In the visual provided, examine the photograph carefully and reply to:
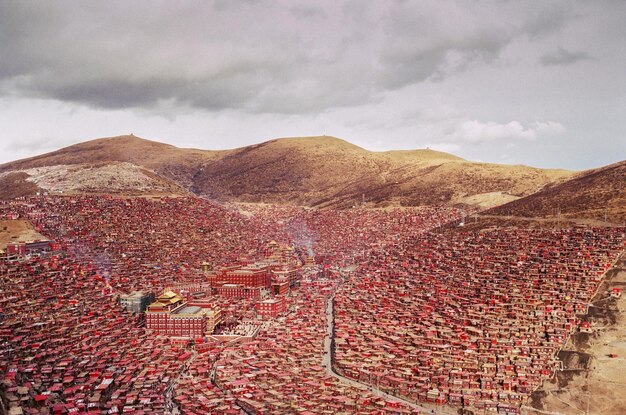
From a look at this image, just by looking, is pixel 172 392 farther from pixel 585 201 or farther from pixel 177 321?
pixel 585 201

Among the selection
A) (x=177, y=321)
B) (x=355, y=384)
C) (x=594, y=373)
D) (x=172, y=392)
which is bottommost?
(x=355, y=384)

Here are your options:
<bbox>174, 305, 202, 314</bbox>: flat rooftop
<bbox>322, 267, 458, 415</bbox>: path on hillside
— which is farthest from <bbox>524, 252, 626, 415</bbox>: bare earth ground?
<bbox>174, 305, 202, 314</bbox>: flat rooftop

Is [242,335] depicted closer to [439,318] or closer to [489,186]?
[439,318]

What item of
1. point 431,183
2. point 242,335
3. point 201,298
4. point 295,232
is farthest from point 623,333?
point 431,183

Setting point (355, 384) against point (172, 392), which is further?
point (355, 384)

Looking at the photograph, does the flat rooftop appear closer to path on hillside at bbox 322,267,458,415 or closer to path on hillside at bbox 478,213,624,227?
path on hillside at bbox 322,267,458,415

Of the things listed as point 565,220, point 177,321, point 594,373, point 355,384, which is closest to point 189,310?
point 177,321
